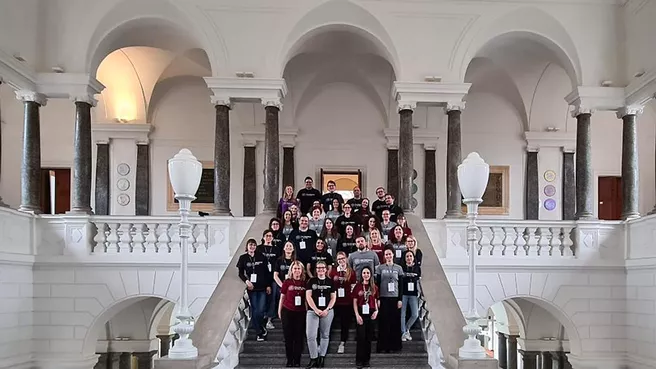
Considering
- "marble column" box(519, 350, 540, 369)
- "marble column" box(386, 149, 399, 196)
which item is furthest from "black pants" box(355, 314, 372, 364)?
"marble column" box(519, 350, 540, 369)

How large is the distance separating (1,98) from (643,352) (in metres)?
16.0

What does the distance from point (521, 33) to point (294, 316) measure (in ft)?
30.1

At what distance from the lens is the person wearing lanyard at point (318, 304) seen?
855 centimetres

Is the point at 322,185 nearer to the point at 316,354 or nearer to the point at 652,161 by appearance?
the point at 652,161

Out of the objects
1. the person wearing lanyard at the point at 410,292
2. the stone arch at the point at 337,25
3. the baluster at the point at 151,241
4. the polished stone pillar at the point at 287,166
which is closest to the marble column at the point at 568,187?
the stone arch at the point at 337,25

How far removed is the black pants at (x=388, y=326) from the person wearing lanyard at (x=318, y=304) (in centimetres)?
83

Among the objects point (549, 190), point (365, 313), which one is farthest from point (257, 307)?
point (549, 190)

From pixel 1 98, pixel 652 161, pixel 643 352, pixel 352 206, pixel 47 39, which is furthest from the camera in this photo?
pixel 652 161

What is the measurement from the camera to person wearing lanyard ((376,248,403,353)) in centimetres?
905

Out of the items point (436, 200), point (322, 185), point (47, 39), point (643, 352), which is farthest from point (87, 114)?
point (643, 352)

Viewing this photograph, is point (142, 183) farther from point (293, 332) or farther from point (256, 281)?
point (293, 332)

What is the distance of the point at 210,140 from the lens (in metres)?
20.1

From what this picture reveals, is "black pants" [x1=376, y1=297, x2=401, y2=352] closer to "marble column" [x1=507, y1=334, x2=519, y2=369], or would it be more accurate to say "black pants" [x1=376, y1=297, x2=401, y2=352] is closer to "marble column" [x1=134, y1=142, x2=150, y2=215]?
"marble column" [x1=507, y1=334, x2=519, y2=369]

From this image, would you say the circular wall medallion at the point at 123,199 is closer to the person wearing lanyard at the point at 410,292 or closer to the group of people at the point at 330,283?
the group of people at the point at 330,283
